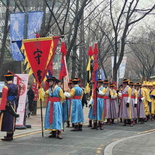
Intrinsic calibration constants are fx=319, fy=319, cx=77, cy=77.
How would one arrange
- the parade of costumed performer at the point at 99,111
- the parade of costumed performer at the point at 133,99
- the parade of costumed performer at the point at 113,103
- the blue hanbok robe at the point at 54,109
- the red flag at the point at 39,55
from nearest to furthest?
the blue hanbok robe at the point at 54,109 < the red flag at the point at 39,55 < the parade of costumed performer at the point at 99,111 < the parade of costumed performer at the point at 113,103 < the parade of costumed performer at the point at 133,99

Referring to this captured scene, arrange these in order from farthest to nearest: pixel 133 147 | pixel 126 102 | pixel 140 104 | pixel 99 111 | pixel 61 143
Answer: pixel 140 104 < pixel 126 102 < pixel 99 111 < pixel 61 143 < pixel 133 147

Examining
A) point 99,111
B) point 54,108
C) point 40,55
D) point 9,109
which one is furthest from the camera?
point 99,111

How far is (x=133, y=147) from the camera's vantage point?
8.65 meters

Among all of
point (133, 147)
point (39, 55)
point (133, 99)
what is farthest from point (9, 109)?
point (133, 99)

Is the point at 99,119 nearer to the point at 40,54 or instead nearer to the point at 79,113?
the point at 79,113

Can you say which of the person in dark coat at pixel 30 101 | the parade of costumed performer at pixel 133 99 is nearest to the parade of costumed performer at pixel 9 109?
the parade of costumed performer at pixel 133 99

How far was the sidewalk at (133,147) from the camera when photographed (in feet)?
26.0

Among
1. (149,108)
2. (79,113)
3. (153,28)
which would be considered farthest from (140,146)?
(153,28)

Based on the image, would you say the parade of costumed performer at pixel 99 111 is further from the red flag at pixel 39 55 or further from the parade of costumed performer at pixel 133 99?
the red flag at pixel 39 55

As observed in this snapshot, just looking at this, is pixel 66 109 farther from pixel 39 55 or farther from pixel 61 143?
pixel 61 143

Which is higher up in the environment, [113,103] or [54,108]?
[113,103]

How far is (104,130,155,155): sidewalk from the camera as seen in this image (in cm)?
793

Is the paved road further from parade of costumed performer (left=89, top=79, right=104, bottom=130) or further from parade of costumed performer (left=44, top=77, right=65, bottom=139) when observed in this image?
parade of costumed performer (left=89, top=79, right=104, bottom=130)

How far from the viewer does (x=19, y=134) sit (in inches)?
435
